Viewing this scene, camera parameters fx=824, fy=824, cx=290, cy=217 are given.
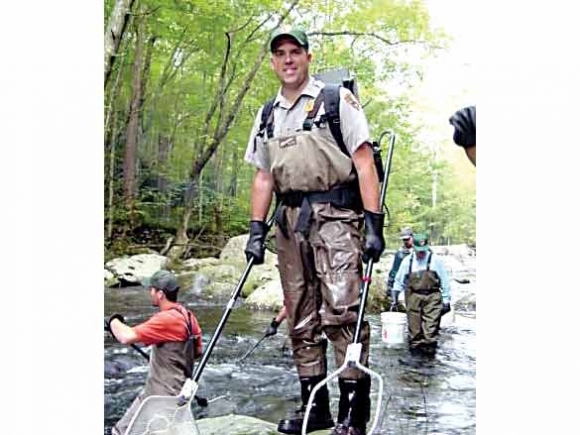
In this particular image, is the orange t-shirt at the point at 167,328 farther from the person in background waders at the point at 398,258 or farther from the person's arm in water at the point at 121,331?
the person in background waders at the point at 398,258

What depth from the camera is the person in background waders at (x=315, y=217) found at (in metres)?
2.23

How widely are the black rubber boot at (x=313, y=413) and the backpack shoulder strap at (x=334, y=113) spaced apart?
2.12 ft

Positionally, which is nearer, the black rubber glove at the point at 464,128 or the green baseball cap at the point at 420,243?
the black rubber glove at the point at 464,128

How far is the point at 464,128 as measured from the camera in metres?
2.02

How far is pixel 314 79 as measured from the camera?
2.28 m

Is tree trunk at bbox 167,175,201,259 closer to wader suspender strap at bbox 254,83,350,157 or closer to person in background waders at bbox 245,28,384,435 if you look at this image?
person in background waders at bbox 245,28,384,435

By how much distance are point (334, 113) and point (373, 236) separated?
0.35m

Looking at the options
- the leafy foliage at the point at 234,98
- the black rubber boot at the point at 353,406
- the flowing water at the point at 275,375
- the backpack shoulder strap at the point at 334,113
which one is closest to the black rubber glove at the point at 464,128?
the leafy foliage at the point at 234,98

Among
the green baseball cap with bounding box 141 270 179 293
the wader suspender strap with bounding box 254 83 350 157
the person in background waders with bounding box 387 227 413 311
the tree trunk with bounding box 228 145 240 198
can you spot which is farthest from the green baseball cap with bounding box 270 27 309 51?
the green baseball cap with bounding box 141 270 179 293

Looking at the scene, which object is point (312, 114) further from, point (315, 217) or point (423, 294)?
point (423, 294)

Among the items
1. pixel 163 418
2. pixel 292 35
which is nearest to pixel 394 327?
pixel 163 418

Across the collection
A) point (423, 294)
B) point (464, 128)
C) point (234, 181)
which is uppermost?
point (464, 128)

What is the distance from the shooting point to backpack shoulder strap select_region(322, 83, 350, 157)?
7.29 feet
